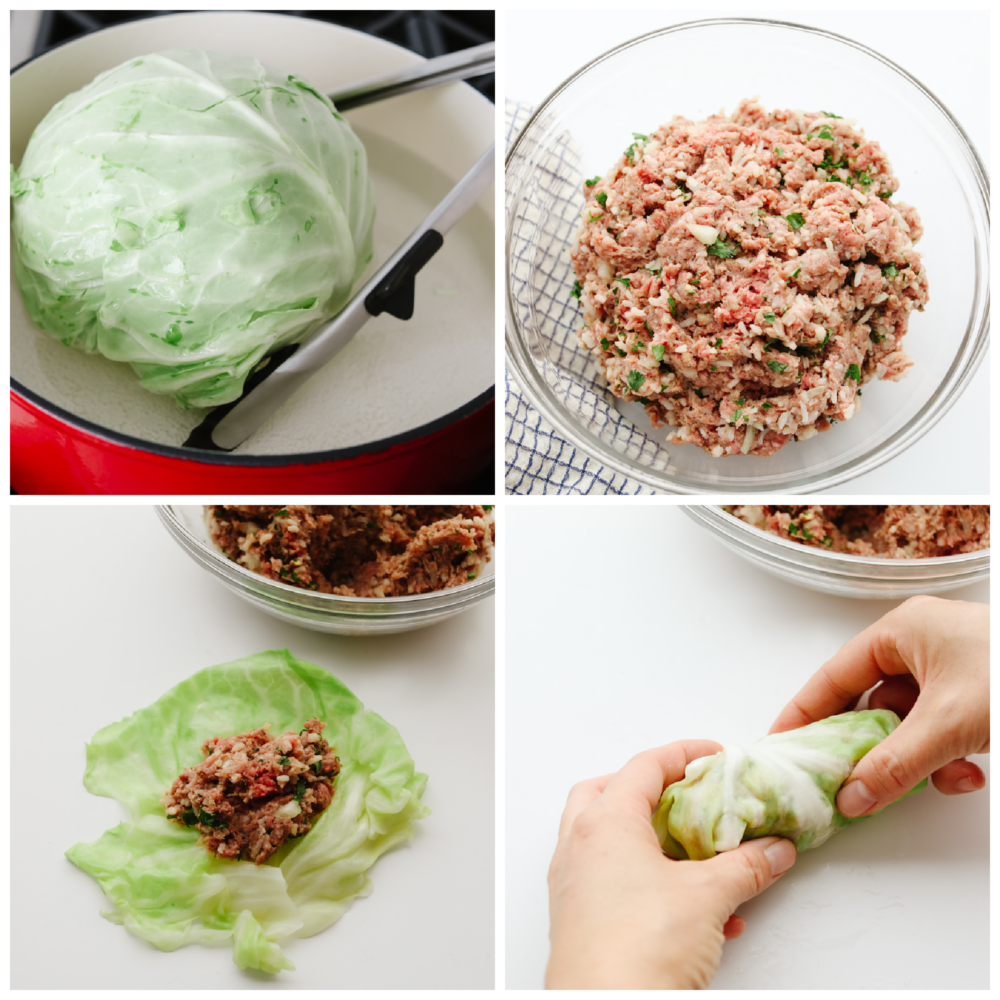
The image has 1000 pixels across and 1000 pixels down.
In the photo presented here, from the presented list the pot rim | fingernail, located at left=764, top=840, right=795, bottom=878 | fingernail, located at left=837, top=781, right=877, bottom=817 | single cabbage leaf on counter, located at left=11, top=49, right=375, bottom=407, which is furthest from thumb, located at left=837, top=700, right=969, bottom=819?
single cabbage leaf on counter, located at left=11, top=49, right=375, bottom=407

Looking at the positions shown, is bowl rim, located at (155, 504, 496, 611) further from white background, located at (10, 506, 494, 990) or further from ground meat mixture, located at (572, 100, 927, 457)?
ground meat mixture, located at (572, 100, 927, 457)

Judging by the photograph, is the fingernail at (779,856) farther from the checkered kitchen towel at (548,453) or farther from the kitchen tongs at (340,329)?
the kitchen tongs at (340,329)

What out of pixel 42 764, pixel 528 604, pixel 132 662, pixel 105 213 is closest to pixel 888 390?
pixel 528 604

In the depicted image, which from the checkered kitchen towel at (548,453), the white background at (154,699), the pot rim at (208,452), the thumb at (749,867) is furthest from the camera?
the checkered kitchen towel at (548,453)

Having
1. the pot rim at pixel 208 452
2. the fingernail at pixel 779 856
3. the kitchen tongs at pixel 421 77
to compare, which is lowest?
the fingernail at pixel 779 856

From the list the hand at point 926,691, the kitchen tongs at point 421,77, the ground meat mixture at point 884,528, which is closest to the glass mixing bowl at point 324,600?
the ground meat mixture at point 884,528

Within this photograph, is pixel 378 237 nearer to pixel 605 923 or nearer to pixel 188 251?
pixel 188 251

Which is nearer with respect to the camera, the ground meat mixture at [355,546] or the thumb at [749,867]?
the thumb at [749,867]

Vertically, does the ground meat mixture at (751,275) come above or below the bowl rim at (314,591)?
above

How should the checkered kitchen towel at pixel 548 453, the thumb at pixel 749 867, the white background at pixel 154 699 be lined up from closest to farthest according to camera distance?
1. the thumb at pixel 749 867
2. the white background at pixel 154 699
3. the checkered kitchen towel at pixel 548 453
